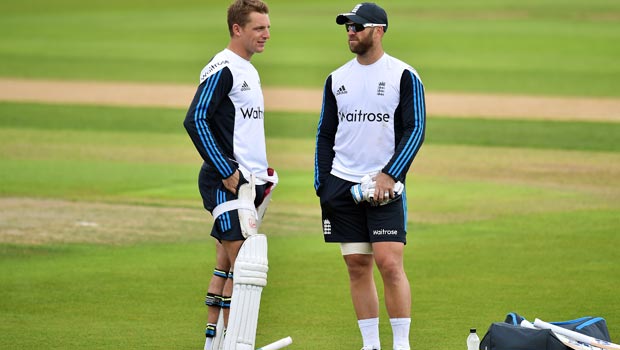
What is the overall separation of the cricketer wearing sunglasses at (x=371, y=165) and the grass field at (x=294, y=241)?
786 mm

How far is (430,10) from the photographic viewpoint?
171ft

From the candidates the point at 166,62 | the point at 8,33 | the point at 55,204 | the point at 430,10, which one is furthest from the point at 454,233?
the point at 430,10

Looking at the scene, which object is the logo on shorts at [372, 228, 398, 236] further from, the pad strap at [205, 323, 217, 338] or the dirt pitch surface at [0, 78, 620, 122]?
the dirt pitch surface at [0, 78, 620, 122]

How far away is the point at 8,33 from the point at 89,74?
11351 millimetres

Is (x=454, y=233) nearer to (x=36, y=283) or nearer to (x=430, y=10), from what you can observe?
(x=36, y=283)

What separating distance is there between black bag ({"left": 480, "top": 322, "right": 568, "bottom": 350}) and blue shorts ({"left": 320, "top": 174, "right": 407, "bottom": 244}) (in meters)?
0.82

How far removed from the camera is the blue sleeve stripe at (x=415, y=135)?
7320 mm

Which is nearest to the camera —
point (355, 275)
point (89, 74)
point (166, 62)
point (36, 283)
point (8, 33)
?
point (355, 275)

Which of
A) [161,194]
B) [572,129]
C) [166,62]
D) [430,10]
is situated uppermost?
[430,10]

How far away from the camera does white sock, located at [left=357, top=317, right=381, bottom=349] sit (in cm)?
760

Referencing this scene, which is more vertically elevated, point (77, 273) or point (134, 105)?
point (134, 105)

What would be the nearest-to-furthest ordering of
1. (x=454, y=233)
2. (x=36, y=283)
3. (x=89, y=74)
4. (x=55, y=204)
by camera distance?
1. (x=36, y=283)
2. (x=454, y=233)
3. (x=55, y=204)
4. (x=89, y=74)

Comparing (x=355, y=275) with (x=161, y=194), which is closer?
(x=355, y=275)

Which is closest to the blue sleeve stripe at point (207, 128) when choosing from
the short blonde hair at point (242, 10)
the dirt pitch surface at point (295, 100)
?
the short blonde hair at point (242, 10)
